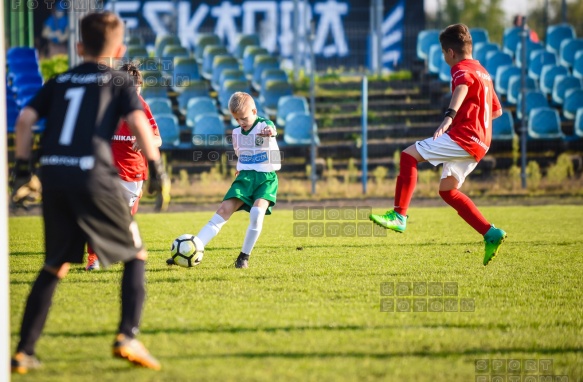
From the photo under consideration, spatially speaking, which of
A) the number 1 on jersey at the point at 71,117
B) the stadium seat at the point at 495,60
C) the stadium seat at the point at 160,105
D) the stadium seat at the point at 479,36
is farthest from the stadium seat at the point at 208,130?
the number 1 on jersey at the point at 71,117

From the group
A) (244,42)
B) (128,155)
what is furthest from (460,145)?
(244,42)

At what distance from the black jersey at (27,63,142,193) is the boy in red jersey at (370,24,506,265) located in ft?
11.4

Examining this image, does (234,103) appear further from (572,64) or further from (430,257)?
(572,64)

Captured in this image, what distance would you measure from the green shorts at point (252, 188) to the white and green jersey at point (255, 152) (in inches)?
2.1

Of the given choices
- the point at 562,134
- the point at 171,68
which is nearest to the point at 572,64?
the point at 562,134

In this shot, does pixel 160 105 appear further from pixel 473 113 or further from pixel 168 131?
pixel 473 113

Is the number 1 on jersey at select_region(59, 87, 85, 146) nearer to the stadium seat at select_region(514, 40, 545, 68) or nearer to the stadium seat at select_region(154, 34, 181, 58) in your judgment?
the stadium seat at select_region(154, 34, 181, 58)

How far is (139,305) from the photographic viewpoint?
4320mm

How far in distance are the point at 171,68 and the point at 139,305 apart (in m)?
15.9

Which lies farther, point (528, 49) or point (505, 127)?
point (528, 49)

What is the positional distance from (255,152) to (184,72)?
12.8 m
